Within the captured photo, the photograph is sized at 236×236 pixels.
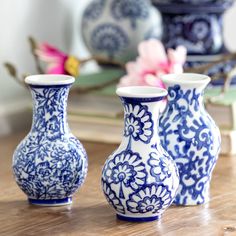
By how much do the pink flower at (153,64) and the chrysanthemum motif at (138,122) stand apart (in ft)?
0.90

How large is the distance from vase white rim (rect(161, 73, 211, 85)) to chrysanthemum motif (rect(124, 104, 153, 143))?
8cm

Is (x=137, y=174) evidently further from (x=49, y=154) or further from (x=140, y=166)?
(x=49, y=154)

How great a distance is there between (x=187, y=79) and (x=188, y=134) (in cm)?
7

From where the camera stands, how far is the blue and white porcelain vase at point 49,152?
3.10ft

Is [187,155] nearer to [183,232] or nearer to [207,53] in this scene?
[183,232]

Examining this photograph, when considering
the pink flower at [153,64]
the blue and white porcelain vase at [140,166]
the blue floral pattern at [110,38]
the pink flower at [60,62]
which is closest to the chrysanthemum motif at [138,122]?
the blue and white porcelain vase at [140,166]

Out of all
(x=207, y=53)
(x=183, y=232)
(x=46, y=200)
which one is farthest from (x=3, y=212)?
(x=207, y=53)

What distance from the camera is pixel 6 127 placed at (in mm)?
1391

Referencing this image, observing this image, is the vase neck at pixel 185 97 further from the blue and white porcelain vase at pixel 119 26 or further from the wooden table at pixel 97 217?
the blue and white porcelain vase at pixel 119 26

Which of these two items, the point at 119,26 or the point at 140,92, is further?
the point at 119,26

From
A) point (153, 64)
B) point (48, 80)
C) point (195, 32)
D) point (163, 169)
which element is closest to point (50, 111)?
point (48, 80)

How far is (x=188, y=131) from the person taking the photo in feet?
3.14

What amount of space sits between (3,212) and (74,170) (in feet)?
0.29

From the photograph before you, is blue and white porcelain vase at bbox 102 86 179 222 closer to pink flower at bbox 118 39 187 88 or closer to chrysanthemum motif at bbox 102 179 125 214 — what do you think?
chrysanthemum motif at bbox 102 179 125 214
